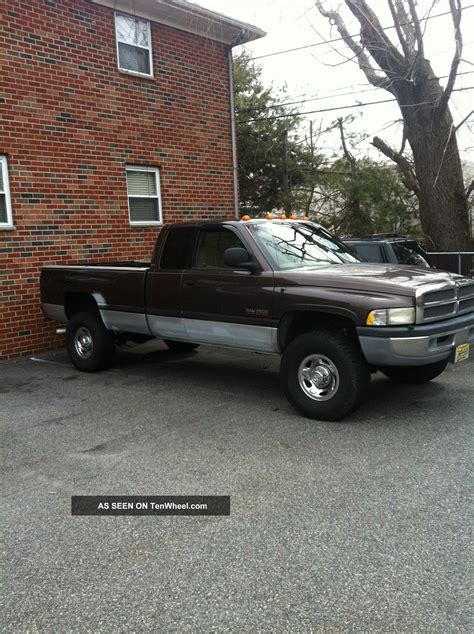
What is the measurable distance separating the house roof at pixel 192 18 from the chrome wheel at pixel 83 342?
5654 mm

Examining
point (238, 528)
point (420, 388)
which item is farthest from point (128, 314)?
point (238, 528)

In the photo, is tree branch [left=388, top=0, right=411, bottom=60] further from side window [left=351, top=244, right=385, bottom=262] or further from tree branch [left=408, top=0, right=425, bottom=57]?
side window [left=351, top=244, right=385, bottom=262]

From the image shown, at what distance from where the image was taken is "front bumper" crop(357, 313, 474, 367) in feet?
15.9

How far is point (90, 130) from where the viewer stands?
9.58m

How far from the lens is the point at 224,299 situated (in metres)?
6.03

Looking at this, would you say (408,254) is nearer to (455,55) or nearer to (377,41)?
(455,55)

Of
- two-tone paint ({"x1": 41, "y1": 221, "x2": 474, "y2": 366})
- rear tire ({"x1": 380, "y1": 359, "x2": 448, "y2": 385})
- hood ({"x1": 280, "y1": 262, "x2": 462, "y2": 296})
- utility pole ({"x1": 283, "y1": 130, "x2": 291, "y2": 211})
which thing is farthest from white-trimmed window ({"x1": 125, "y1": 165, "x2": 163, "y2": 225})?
utility pole ({"x1": 283, "y1": 130, "x2": 291, "y2": 211})

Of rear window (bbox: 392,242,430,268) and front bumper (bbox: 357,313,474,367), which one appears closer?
front bumper (bbox: 357,313,474,367)

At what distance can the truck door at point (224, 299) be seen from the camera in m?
5.70

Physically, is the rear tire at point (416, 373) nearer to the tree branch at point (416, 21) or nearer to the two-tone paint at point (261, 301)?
the two-tone paint at point (261, 301)

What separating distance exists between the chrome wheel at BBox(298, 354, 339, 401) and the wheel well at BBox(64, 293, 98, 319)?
11.4ft

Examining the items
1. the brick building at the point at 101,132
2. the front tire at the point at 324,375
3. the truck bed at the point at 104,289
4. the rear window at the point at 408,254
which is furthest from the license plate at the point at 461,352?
the brick building at the point at 101,132

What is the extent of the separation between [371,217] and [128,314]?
1302cm

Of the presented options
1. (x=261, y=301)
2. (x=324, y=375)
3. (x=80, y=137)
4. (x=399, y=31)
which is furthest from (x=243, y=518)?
(x=399, y=31)
